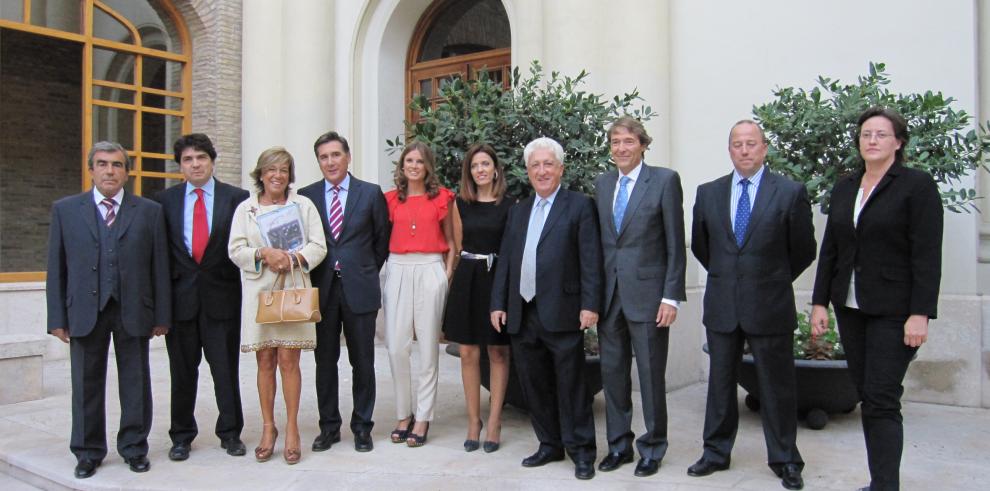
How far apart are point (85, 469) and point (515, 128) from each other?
3377 mm

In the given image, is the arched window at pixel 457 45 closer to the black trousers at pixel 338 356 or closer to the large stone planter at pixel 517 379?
the large stone planter at pixel 517 379

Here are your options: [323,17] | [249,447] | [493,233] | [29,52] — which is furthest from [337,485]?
[29,52]

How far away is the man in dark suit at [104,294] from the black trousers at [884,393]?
3.83 meters

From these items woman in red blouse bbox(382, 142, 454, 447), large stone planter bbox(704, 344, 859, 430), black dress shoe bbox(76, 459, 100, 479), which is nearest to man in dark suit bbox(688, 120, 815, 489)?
large stone planter bbox(704, 344, 859, 430)

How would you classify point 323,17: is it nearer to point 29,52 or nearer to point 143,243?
point 29,52

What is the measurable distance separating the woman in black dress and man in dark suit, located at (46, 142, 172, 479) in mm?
1734

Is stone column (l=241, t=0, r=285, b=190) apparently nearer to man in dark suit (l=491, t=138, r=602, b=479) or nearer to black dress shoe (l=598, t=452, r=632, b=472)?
man in dark suit (l=491, t=138, r=602, b=479)

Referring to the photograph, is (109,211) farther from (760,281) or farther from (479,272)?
(760,281)

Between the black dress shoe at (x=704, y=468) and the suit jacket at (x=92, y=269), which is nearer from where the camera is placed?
the black dress shoe at (x=704, y=468)

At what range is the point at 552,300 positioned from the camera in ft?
15.1

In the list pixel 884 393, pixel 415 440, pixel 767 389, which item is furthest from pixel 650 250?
pixel 415 440

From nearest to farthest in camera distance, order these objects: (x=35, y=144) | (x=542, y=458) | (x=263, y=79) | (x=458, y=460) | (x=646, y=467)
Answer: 1. (x=646, y=467)
2. (x=542, y=458)
3. (x=458, y=460)
4. (x=263, y=79)
5. (x=35, y=144)

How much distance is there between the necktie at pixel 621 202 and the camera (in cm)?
460

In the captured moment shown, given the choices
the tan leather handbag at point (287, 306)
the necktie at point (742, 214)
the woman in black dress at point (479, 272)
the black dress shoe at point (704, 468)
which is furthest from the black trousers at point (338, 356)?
the necktie at point (742, 214)
